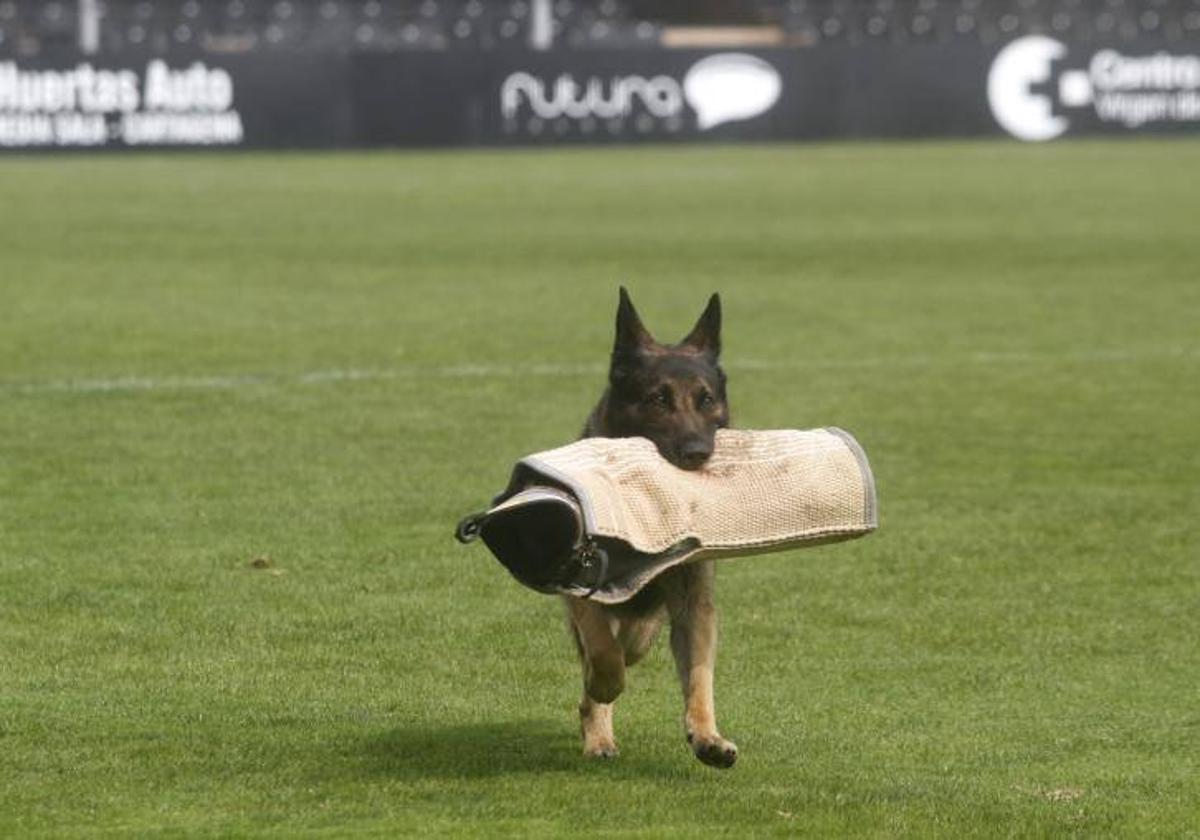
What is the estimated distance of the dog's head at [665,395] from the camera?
6.39 m

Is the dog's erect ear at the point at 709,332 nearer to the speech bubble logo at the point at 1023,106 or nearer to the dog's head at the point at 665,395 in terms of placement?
the dog's head at the point at 665,395

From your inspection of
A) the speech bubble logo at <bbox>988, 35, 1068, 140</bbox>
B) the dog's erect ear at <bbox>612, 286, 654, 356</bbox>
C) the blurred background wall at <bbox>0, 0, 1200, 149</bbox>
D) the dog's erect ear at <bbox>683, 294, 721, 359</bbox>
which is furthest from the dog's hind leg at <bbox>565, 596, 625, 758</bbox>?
the speech bubble logo at <bbox>988, 35, 1068, 140</bbox>

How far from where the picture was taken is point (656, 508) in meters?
6.16

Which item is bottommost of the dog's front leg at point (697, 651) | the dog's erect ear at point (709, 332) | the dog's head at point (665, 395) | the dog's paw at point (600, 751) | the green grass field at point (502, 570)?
the green grass field at point (502, 570)

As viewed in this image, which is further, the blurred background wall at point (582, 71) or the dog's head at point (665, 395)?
the blurred background wall at point (582, 71)

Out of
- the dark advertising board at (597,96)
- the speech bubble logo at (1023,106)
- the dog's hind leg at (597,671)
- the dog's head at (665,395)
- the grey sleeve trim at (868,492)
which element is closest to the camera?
Answer: the dog's hind leg at (597,671)

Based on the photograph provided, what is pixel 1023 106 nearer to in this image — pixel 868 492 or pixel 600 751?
pixel 868 492

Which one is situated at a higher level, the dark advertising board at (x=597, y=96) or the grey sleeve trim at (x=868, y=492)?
the grey sleeve trim at (x=868, y=492)

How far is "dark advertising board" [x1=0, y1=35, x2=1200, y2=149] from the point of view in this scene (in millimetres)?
38188

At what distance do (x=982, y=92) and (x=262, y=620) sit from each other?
114 ft

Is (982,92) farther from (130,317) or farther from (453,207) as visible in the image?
(130,317)

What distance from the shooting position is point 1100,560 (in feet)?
31.1

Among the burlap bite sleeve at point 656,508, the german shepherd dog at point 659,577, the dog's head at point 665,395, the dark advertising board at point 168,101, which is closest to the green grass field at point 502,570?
the german shepherd dog at point 659,577

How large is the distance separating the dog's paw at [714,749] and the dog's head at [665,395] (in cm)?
70
